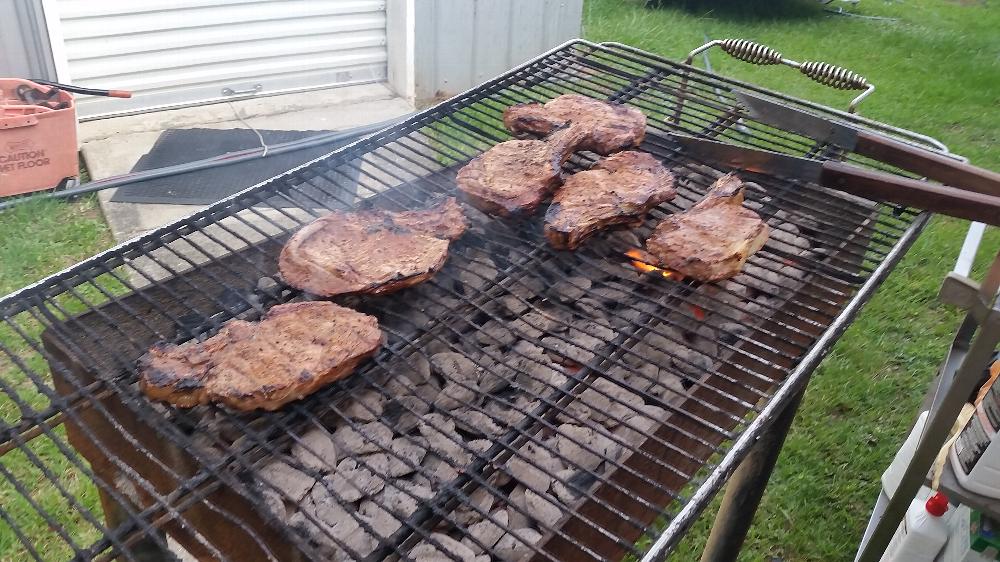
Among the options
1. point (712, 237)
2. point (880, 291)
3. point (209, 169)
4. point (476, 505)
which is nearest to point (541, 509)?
point (476, 505)

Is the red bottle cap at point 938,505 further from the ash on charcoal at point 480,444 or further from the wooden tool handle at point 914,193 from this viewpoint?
the ash on charcoal at point 480,444

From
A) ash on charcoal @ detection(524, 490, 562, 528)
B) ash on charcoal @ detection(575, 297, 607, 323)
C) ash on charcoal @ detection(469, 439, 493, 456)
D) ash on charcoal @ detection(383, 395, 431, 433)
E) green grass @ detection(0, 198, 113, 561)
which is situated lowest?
green grass @ detection(0, 198, 113, 561)

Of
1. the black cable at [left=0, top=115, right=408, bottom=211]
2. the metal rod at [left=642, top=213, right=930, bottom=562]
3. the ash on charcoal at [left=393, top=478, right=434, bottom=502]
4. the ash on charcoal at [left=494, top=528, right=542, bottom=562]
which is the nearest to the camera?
the metal rod at [left=642, top=213, right=930, bottom=562]

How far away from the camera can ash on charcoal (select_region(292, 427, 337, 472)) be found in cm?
178

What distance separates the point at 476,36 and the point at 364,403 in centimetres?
536

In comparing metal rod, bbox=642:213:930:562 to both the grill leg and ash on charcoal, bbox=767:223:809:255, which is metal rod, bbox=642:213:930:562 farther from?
the grill leg

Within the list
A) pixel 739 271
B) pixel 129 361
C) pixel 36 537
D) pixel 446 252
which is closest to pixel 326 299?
pixel 446 252

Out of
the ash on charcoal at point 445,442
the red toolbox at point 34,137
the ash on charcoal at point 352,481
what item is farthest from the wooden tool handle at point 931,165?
the red toolbox at point 34,137

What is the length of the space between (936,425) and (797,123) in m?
1.14

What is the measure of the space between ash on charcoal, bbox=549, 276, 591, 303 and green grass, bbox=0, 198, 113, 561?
62.8 inches

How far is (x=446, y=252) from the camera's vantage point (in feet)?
7.23

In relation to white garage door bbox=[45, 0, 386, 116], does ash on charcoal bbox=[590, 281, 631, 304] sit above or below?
above

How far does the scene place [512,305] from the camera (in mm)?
2295

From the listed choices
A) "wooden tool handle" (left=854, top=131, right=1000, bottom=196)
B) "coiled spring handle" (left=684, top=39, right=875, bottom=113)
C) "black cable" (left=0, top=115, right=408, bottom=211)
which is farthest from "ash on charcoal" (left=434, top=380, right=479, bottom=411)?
"black cable" (left=0, top=115, right=408, bottom=211)
